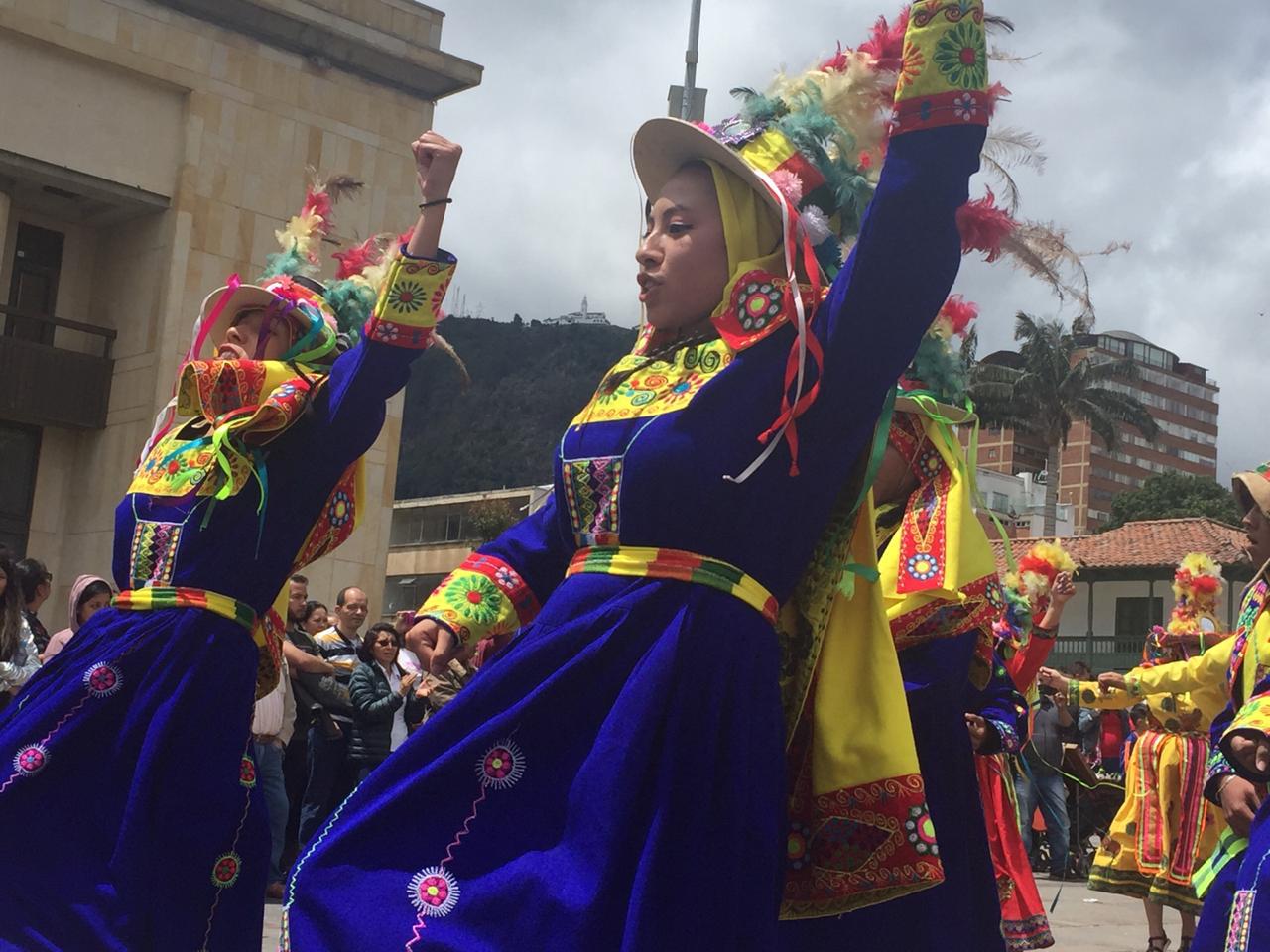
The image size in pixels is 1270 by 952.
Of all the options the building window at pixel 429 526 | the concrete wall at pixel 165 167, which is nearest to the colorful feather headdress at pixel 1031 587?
the concrete wall at pixel 165 167

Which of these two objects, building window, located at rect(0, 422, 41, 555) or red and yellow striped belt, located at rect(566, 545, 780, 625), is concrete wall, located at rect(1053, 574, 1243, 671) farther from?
red and yellow striped belt, located at rect(566, 545, 780, 625)

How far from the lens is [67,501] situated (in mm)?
18828

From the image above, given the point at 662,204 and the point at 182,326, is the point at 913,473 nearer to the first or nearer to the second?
the point at 662,204

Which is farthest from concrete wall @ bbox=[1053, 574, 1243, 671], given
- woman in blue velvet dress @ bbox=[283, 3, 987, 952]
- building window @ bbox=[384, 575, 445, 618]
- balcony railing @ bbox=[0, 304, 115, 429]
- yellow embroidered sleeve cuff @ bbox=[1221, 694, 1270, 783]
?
woman in blue velvet dress @ bbox=[283, 3, 987, 952]

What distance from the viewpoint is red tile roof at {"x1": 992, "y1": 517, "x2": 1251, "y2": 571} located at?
44031 mm

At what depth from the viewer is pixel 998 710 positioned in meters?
5.83

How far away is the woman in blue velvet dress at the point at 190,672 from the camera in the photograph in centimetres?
431

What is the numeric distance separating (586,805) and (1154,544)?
4691 centimetres

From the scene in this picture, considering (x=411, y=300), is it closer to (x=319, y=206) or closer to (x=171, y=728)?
(x=171, y=728)

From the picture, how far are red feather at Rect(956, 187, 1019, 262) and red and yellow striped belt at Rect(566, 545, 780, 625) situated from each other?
90 cm

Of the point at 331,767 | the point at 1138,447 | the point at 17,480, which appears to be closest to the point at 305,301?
the point at 331,767

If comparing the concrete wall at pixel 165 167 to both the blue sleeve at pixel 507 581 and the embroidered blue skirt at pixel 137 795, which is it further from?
the blue sleeve at pixel 507 581

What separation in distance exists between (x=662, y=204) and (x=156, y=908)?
2.30 metres

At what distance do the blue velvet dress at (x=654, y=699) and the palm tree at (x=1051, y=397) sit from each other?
53.1m
